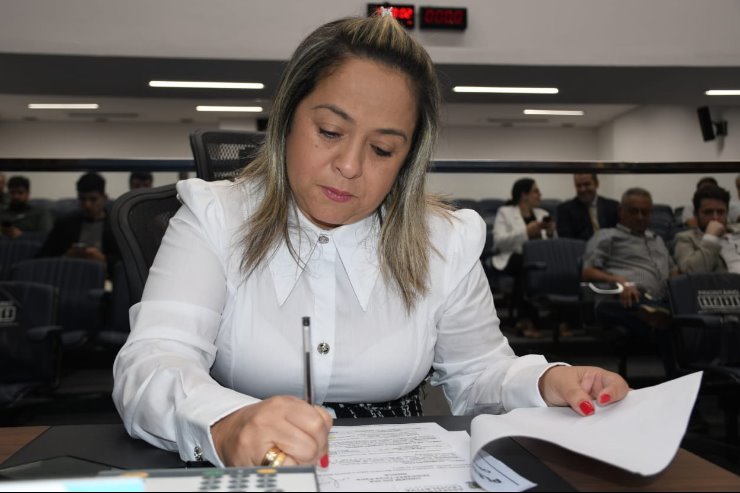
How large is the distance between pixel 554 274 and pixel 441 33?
2.61 meters

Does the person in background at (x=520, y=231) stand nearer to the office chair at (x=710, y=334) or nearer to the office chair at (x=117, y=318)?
the office chair at (x=710, y=334)

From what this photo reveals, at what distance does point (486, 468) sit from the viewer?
674 mm

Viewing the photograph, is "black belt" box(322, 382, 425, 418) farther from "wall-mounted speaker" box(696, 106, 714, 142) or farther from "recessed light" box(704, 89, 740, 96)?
"wall-mounted speaker" box(696, 106, 714, 142)

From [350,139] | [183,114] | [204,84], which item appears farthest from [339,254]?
[183,114]

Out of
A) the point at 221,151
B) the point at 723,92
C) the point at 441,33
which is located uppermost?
the point at 441,33

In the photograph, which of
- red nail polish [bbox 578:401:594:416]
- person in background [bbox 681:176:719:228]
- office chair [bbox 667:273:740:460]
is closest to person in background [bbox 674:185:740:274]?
person in background [bbox 681:176:719:228]

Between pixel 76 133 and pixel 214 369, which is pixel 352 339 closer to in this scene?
pixel 214 369

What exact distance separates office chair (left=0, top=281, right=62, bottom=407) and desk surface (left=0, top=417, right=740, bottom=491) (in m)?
2.00

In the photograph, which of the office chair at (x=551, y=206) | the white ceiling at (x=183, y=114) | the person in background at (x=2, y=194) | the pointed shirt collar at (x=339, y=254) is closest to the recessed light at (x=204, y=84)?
the white ceiling at (x=183, y=114)

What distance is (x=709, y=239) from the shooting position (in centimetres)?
319

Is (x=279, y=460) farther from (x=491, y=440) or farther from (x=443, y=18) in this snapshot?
(x=443, y=18)

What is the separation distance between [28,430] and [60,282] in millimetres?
2606

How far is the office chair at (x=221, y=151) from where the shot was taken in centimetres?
131

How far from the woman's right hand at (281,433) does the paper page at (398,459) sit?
3cm
